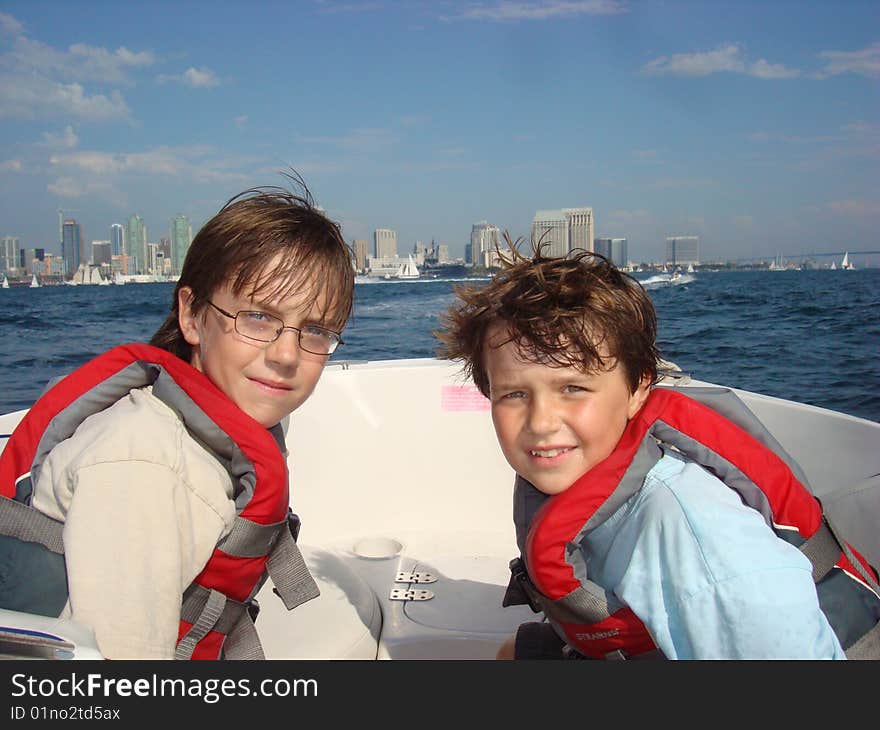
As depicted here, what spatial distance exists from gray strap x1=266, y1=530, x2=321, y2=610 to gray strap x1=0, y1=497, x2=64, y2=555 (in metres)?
0.40

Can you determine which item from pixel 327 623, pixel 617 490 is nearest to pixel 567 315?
pixel 617 490

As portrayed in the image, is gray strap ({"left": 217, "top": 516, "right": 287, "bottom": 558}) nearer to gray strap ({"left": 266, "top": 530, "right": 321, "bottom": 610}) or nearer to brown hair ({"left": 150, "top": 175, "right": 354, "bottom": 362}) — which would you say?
gray strap ({"left": 266, "top": 530, "right": 321, "bottom": 610})

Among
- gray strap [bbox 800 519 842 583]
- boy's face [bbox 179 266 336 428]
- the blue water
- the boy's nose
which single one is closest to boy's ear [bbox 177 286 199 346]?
boy's face [bbox 179 266 336 428]

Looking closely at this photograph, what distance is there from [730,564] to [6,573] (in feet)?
3.28

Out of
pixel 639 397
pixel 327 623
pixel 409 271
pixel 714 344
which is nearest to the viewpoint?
pixel 639 397

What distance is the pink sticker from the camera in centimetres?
273

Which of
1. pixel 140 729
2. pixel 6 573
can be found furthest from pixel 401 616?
pixel 140 729

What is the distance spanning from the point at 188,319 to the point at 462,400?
5.04 feet

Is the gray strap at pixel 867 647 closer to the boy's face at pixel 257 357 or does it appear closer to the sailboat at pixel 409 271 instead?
the boy's face at pixel 257 357

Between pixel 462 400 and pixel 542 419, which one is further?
pixel 462 400

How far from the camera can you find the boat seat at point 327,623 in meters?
1.64

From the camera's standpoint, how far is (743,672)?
80 cm

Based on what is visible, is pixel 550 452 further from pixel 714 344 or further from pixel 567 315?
pixel 714 344

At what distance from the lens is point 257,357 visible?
123 cm
